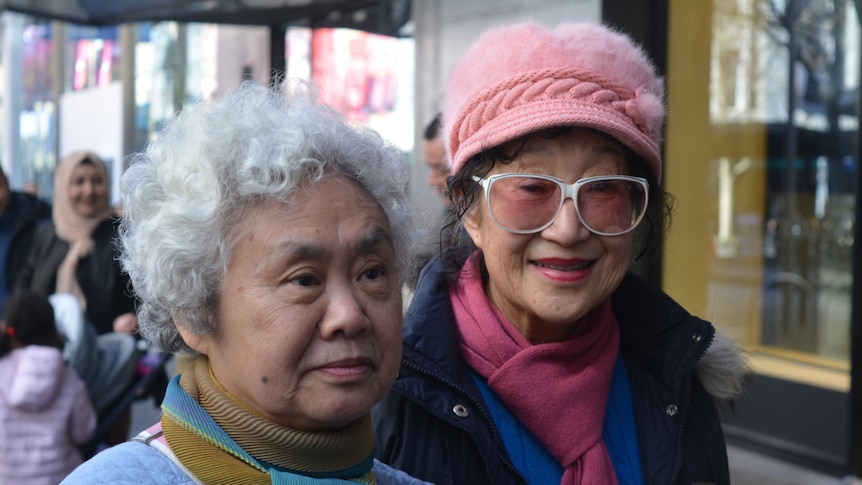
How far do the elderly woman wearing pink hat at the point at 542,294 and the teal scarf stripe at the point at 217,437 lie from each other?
45 centimetres

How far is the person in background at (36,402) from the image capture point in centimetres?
436

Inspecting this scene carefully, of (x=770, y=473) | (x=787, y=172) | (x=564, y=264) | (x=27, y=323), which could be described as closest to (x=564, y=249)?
(x=564, y=264)

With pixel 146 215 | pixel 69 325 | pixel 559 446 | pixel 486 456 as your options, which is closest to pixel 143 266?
pixel 146 215

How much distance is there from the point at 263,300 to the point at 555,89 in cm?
79

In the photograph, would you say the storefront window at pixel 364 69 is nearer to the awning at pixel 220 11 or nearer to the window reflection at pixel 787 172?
the awning at pixel 220 11

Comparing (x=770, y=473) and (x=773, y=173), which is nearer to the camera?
(x=770, y=473)

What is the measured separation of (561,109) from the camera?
178 cm

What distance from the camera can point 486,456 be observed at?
1756mm

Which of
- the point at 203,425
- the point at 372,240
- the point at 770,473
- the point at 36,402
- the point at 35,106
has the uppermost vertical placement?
the point at 35,106

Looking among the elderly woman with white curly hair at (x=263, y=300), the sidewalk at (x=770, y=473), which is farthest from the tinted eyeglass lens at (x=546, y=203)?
the sidewalk at (x=770, y=473)

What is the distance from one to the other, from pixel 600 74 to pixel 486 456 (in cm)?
79

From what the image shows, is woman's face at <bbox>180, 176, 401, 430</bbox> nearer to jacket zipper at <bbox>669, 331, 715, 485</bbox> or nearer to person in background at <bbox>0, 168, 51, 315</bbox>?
jacket zipper at <bbox>669, 331, 715, 485</bbox>

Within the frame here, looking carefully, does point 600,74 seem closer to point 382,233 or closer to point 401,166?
point 401,166

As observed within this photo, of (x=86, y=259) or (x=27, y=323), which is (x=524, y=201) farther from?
(x=86, y=259)
